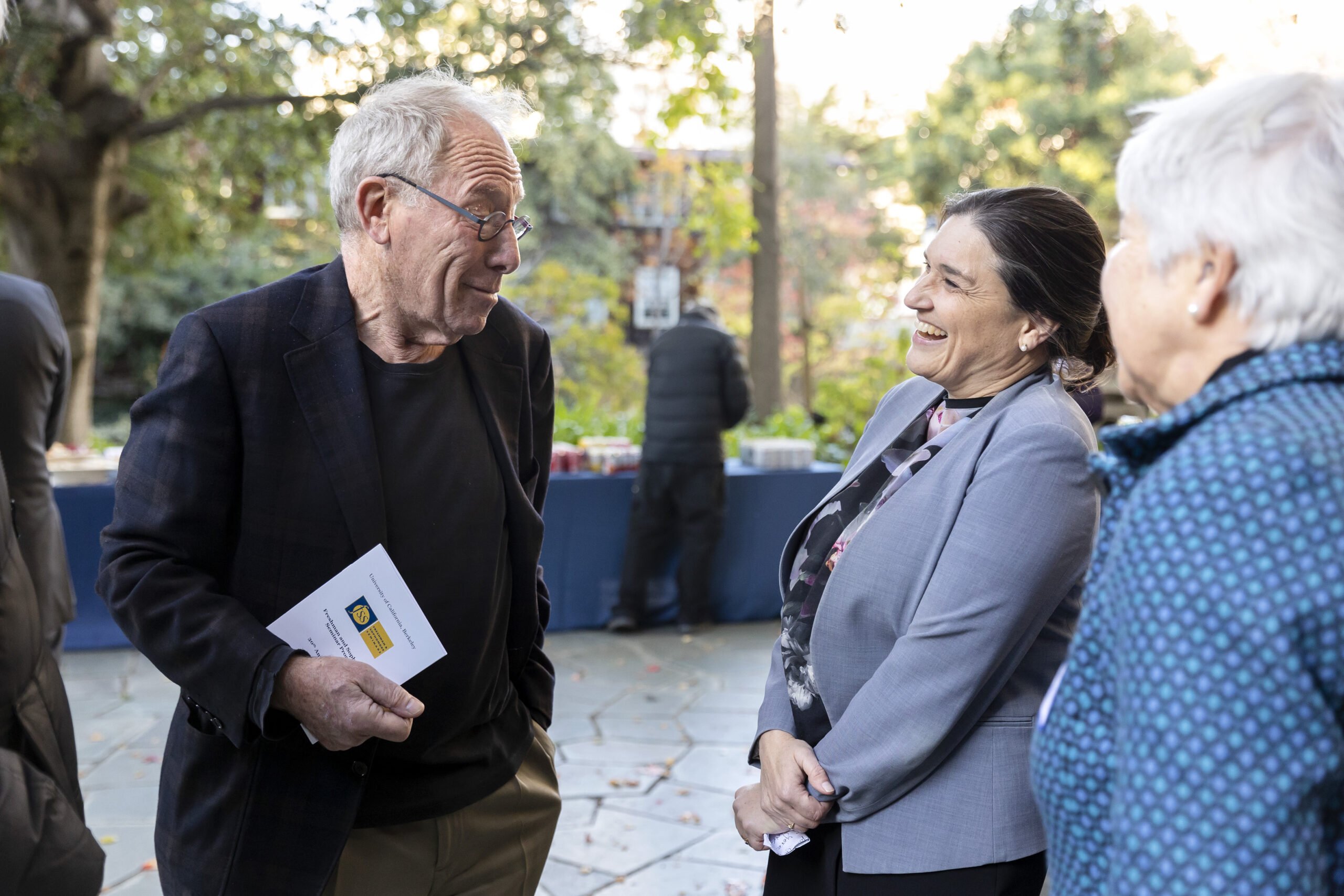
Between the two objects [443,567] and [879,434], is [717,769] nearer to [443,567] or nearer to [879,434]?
[879,434]

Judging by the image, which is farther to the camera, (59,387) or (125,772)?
(125,772)

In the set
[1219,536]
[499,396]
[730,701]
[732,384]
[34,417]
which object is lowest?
[730,701]

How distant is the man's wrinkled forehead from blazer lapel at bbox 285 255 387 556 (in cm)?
33

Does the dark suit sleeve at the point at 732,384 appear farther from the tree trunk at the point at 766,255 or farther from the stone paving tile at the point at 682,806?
the tree trunk at the point at 766,255

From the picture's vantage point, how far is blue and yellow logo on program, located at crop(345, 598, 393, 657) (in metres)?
1.56

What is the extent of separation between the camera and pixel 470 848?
5.87ft

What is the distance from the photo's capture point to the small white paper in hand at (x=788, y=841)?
1.69 metres

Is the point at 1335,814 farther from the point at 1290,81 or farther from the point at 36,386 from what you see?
the point at 36,386

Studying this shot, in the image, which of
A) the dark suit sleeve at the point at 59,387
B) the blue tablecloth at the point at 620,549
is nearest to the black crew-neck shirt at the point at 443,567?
the dark suit sleeve at the point at 59,387

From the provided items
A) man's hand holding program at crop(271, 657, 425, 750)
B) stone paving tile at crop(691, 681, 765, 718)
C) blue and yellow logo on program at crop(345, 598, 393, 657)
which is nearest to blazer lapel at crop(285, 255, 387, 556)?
blue and yellow logo on program at crop(345, 598, 393, 657)

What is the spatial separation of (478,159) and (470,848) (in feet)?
3.95

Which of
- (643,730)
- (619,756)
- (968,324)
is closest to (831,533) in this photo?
(968,324)

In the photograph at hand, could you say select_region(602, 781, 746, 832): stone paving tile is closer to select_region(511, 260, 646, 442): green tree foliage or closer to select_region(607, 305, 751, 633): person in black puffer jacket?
select_region(607, 305, 751, 633): person in black puffer jacket

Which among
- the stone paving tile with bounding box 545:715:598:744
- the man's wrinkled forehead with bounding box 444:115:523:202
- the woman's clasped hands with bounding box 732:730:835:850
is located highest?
the man's wrinkled forehead with bounding box 444:115:523:202
